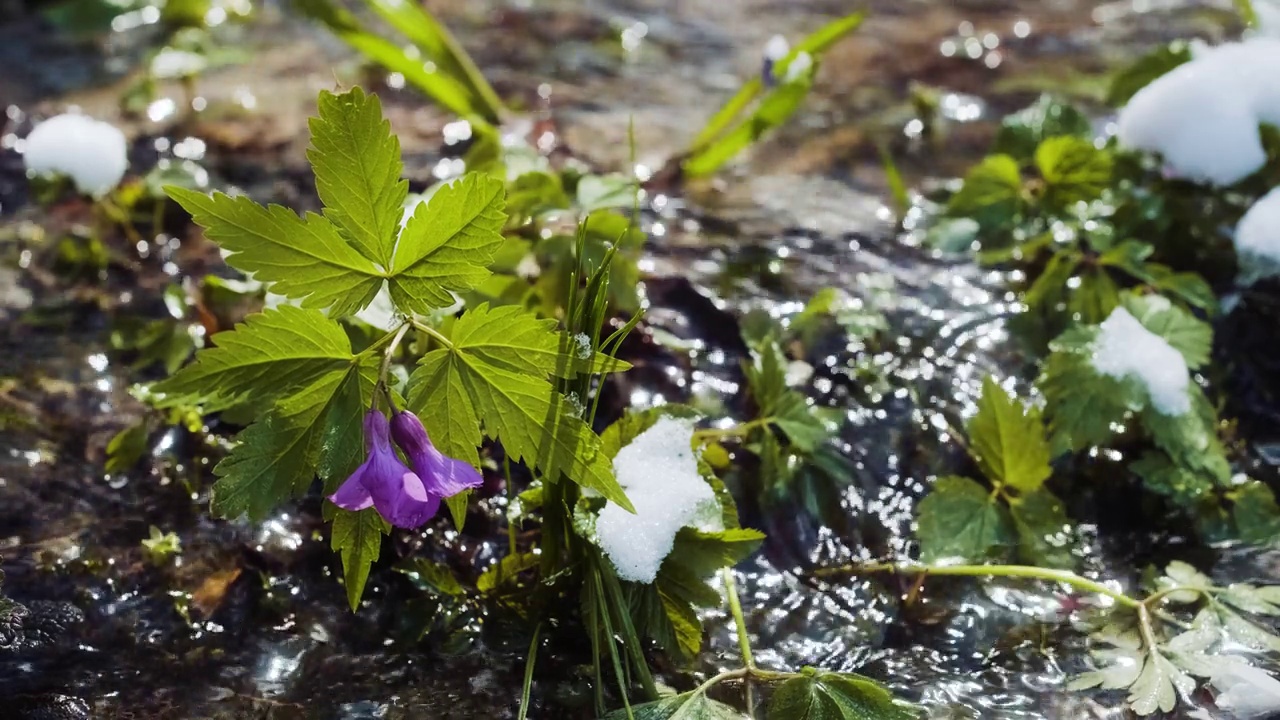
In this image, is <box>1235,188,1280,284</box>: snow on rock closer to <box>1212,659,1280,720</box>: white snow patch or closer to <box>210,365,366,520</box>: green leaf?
<box>1212,659,1280,720</box>: white snow patch

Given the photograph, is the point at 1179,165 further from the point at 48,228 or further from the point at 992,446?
the point at 48,228

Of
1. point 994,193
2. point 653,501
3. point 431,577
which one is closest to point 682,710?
point 653,501

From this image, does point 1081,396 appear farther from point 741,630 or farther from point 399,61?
point 399,61

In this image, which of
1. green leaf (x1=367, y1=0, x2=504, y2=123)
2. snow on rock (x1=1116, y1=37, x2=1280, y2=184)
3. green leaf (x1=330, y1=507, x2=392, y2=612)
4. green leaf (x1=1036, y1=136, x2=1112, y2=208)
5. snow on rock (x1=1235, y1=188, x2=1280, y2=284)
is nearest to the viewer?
green leaf (x1=330, y1=507, x2=392, y2=612)

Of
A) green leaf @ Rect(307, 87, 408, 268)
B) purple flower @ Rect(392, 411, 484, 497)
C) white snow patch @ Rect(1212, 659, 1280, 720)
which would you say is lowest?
white snow patch @ Rect(1212, 659, 1280, 720)

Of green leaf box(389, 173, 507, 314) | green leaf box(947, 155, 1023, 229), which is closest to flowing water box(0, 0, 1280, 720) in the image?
green leaf box(947, 155, 1023, 229)

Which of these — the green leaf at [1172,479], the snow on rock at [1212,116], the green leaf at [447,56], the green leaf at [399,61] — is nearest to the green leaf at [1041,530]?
the green leaf at [1172,479]
